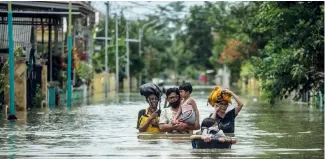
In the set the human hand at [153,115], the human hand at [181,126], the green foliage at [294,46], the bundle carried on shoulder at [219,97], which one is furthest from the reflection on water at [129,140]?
the green foliage at [294,46]

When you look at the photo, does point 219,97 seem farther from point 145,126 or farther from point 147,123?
point 145,126

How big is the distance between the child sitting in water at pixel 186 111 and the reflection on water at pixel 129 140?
53 centimetres

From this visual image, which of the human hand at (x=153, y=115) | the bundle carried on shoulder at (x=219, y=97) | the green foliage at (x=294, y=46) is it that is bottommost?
the human hand at (x=153, y=115)

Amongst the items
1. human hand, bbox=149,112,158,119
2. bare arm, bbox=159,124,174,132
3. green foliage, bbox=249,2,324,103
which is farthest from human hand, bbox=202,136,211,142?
green foliage, bbox=249,2,324,103

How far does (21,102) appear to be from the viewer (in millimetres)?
41125

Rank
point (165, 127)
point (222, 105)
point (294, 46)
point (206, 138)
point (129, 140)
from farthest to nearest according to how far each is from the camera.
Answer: point (294, 46)
point (165, 127)
point (129, 140)
point (222, 105)
point (206, 138)

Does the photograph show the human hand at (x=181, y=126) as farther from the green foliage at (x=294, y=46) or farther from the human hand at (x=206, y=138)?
the green foliage at (x=294, y=46)

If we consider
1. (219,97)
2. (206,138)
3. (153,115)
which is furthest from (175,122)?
(206,138)

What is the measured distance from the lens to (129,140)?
2398 cm

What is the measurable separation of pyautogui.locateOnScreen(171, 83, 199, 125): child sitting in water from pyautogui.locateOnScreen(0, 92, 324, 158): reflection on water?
53 centimetres

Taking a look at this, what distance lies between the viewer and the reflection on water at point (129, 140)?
65.2 feet

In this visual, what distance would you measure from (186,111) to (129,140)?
1.68 metres

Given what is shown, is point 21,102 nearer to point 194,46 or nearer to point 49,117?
point 49,117

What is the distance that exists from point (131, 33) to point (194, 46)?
44.6 metres
